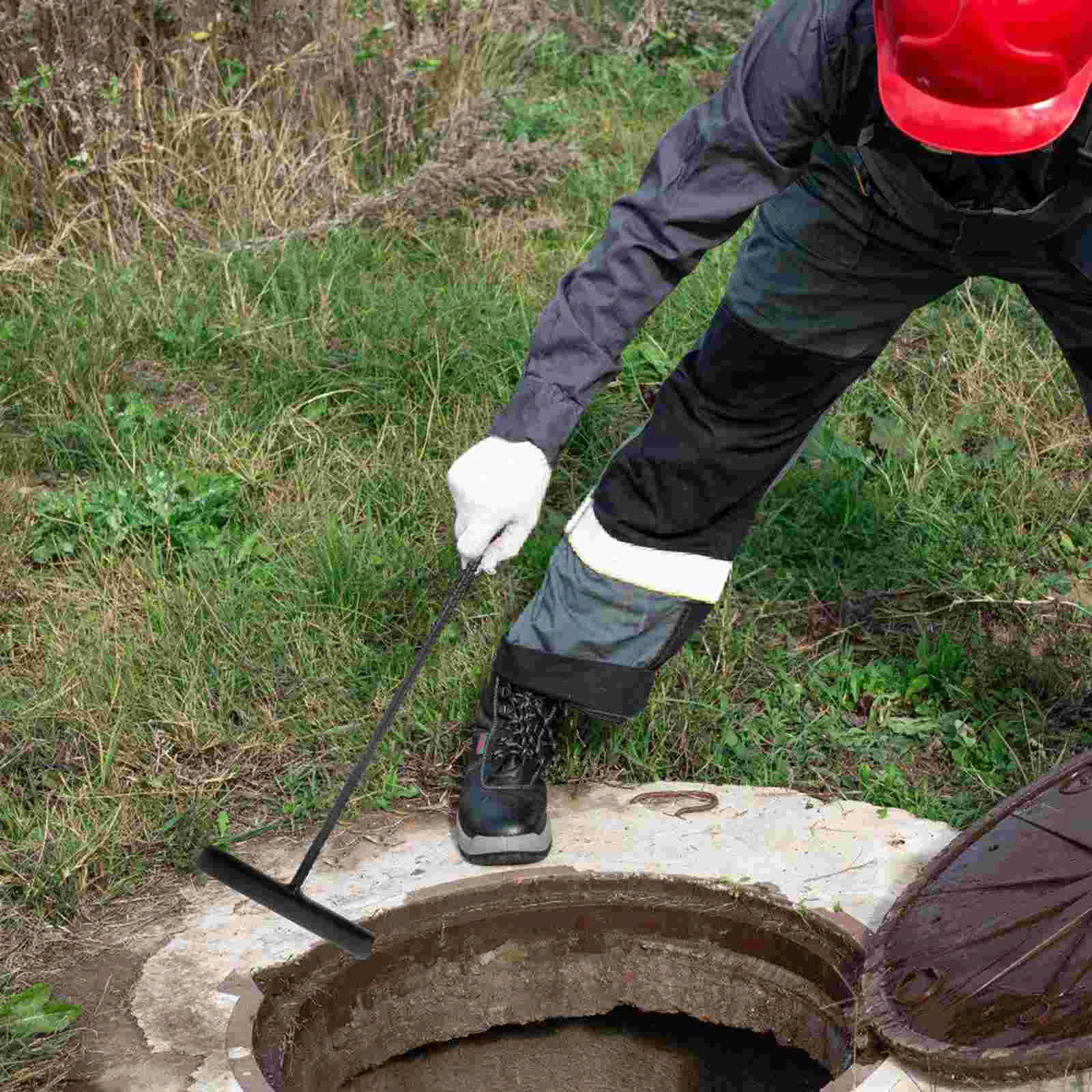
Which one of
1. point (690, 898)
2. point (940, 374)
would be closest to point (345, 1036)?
point (690, 898)

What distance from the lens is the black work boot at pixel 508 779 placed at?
272cm

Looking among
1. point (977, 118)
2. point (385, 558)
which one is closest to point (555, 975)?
point (385, 558)

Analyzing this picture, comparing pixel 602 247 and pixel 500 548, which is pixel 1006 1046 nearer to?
pixel 500 548

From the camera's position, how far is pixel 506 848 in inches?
107

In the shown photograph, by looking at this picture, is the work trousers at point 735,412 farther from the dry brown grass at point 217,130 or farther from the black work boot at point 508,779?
the dry brown grass at point 217,130

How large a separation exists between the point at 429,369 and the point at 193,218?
1.14 m

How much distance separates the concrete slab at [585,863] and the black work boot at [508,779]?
54 mm

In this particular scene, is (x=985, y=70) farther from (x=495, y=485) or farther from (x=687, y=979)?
(x=687, y=979)

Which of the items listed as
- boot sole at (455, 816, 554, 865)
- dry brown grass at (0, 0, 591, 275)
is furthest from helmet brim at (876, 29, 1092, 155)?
dry brown grass at (0, 0, 591, 275)

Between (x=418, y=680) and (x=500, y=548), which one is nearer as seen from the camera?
(x=500, y=548)

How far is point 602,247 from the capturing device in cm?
222

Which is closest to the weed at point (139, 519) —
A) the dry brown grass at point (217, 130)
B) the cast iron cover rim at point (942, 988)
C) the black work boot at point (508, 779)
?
the black work boot at point (508, 779)

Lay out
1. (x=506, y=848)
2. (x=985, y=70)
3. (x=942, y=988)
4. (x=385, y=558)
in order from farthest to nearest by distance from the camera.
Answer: (x=385, y=558) < (x=506, y=848) < (x=942, y=988) < (x=985, y=70)

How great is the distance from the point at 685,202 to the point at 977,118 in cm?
42
